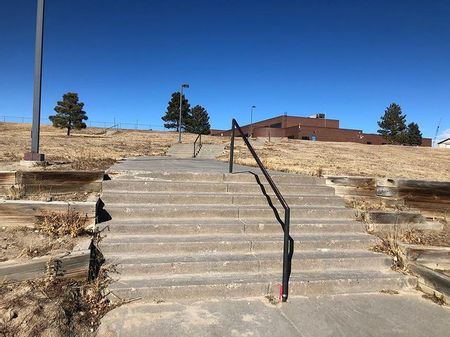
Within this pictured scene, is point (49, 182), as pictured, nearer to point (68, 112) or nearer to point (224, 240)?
point (224, 240)

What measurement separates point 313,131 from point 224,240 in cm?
6735

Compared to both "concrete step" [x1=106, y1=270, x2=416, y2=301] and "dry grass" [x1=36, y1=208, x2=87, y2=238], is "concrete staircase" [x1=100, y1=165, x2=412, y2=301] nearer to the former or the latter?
"concrete step" [x1=106, y1=270, x2=416, y2=301]

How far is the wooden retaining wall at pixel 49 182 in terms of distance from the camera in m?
5.23

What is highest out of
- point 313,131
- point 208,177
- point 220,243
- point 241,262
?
point 313,131

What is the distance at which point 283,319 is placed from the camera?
12.1 feet

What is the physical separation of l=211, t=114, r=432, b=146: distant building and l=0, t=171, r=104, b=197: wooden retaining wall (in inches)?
2359

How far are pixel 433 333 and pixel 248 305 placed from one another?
70.0 inches

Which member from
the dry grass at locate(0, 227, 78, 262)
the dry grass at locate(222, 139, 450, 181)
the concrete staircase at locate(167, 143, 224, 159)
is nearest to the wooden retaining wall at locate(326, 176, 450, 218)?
the dry grass at locate(222, 139, 450, 181)

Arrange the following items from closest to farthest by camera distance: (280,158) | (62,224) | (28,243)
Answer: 1. (28,243)
2. (62,224)
3. (280,158)

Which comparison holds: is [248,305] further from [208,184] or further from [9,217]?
[9,217]

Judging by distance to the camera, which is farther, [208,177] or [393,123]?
[393,123]

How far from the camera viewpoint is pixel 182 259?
4.51 meters

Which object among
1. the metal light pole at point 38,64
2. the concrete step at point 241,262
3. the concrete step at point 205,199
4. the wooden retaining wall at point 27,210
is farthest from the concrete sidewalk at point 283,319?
the metal light pole at point 38,64

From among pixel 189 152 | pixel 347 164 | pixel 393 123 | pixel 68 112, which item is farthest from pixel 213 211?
pixel 393 123
